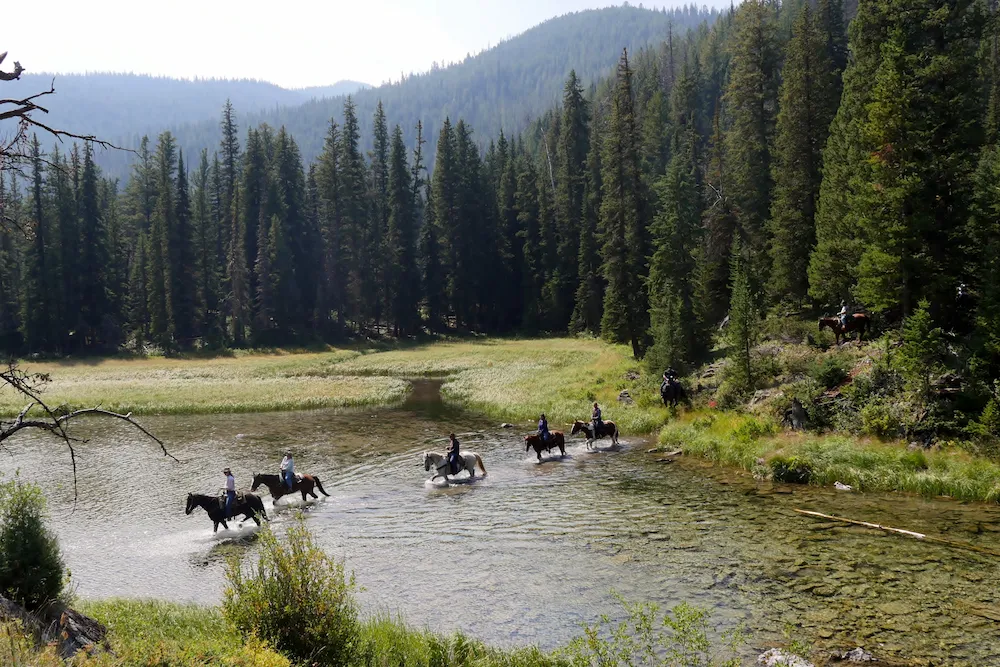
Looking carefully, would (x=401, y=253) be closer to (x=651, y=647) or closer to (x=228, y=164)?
(x=228, y=164)

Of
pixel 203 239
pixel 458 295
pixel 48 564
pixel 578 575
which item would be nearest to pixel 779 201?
pixel 578 575

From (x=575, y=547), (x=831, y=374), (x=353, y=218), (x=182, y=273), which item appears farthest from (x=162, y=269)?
(x=575, y=547)

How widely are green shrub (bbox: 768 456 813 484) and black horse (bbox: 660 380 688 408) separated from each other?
10426 mm

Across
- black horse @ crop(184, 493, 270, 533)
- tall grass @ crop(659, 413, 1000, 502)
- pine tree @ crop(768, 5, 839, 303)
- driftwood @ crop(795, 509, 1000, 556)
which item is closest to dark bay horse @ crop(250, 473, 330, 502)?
black horse @ crop(184, 493, 270, 533)

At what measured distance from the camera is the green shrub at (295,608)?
9859 millimetres

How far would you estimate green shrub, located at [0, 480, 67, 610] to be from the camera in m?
11.5

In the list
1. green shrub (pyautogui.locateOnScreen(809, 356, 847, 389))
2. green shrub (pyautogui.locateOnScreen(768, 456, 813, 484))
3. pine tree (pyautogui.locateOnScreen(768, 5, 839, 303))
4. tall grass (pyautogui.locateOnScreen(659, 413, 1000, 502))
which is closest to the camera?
tall grass (pyautogui.locateOnScreen(659, 413, 1000, 502))

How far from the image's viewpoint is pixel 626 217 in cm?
5450

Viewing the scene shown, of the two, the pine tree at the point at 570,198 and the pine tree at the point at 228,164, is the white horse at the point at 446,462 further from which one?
the pine tree at the point at 228,164

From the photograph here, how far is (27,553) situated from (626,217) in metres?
48.7

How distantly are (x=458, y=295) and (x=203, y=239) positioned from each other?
1397 inches

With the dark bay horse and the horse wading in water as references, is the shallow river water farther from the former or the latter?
the horse wading in water

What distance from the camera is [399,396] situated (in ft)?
157

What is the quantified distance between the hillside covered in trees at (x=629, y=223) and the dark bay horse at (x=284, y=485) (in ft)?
42.1
